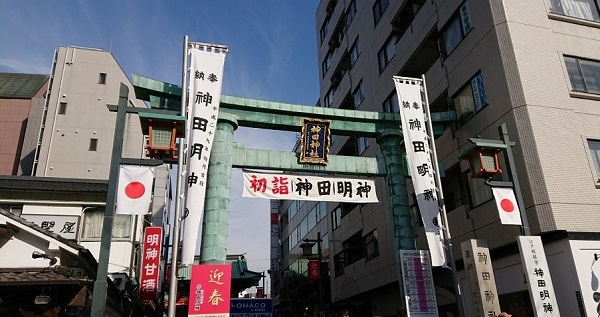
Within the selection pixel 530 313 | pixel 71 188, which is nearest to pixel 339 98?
pixel 71 188

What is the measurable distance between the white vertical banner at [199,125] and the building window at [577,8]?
12.9 meters

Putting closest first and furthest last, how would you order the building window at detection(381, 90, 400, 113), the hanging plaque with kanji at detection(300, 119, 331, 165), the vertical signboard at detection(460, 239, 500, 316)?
the vertical signboard at detection(460, 239, 500, 316) < the hanging plaque with kanji at detection(300, 119, 331, 165) < the building window at detection(381, 90, 400, 113)

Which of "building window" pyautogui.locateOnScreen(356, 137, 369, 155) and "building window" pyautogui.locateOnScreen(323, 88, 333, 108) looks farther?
"building window" pyautogui.locateOnScreen(323, 88, 333, 108)

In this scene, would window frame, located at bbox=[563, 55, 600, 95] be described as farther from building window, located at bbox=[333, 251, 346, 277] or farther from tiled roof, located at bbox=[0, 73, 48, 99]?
tiled roof, located at bbox=[0, 73, 48, 99]

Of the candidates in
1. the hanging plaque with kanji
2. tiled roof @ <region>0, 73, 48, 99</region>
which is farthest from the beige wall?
the hanging plaque with kanji

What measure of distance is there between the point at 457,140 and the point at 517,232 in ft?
16.9

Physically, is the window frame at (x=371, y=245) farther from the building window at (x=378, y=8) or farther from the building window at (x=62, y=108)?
the building window at (x=62, y=108)

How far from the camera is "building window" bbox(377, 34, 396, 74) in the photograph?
24797 millimetres

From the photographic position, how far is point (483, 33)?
16719 millimetres

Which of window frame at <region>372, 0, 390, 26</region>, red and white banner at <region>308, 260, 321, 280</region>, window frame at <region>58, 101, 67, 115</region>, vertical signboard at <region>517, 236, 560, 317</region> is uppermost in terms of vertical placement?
window frame at <region>372, 0, 390, 26</region>

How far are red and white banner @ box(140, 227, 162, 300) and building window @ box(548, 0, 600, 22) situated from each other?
61.3ft

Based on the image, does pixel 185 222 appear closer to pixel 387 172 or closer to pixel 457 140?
pixel 387 172

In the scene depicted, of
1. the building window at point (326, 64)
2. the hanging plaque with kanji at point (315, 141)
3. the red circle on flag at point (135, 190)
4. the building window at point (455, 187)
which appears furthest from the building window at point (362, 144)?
the red circle on flag at point (135, 190)

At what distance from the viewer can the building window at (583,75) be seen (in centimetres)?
1577
